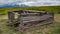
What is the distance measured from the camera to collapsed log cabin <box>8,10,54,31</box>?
77.6 inches

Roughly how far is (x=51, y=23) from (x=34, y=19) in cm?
32

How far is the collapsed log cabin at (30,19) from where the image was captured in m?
1.97

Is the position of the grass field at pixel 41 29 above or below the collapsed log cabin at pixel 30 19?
below

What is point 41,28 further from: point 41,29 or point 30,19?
point 30,19

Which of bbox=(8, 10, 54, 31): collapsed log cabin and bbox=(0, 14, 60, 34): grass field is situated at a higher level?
bbox=(8, 10, 54, 31): collapsed log cabin

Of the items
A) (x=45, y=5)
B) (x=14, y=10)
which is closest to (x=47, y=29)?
(x=45, y=5)

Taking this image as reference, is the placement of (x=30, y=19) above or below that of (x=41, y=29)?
above

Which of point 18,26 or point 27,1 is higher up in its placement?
point 27,1

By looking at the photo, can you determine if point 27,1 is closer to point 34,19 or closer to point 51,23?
point 34,19

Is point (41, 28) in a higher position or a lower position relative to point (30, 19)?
lower

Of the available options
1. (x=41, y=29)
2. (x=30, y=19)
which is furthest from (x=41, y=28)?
(x=30, y=19)

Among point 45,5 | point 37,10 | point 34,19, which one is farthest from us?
point 37,10

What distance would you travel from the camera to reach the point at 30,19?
2.05 m

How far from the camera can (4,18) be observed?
2.41 m
